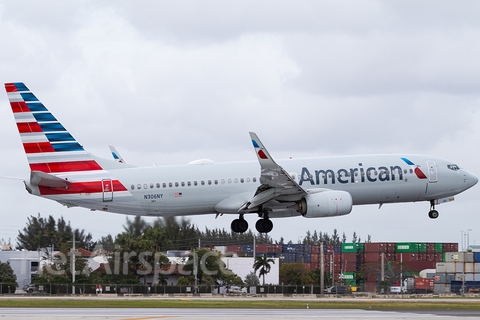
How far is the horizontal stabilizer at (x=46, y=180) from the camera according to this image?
38709 millimetres

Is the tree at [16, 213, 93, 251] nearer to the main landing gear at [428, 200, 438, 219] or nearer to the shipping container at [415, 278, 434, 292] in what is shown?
the main landing gear at [428, 200, 438, 219]

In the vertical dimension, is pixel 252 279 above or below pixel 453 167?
below

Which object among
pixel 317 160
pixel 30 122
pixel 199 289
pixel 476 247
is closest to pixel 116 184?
pixel 30 122

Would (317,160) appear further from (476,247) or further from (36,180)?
(476,247)

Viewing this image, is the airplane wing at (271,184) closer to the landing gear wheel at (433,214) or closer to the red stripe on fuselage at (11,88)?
the landing gear wheel at (433,214)

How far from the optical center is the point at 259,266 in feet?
379

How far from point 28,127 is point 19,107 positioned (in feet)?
4.89

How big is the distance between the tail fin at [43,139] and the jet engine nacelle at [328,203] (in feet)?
47.0

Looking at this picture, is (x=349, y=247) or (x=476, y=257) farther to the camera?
A: (x=349, y=247)

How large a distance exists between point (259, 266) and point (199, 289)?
32.8 m

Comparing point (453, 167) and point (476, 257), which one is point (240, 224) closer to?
point (453, 167)

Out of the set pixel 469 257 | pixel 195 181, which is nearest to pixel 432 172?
pixel 195 181

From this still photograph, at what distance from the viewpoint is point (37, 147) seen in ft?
135

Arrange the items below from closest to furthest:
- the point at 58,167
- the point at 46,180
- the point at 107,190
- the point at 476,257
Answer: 1. the point at 46,180
2. the point at 107,190
3. the point at 58,167
4. the point at 476,257
